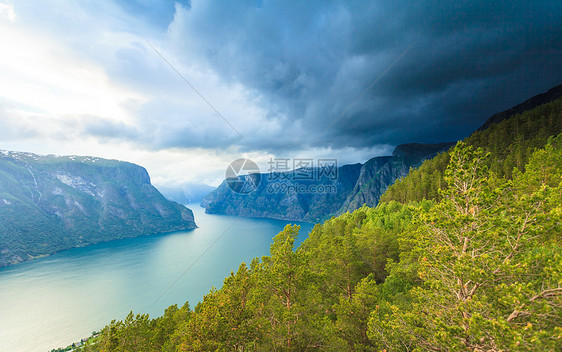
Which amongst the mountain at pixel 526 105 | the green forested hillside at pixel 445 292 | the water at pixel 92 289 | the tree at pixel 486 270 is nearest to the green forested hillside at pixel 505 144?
the green forested hillside at pixel 445 292

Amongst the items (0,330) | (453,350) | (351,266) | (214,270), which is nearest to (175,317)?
(351,266)

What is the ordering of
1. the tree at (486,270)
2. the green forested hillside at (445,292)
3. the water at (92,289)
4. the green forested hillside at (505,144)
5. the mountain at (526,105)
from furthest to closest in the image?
the mountain at (526,105) < the water at (92,289) < the green forested hillside at (505,144) < the green forested hillside at (445,292) < the tree at (486,270)

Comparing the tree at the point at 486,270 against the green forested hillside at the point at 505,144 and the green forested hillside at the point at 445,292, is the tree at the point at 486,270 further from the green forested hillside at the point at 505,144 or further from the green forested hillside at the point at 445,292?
the green forested hillside at the point at 505,144

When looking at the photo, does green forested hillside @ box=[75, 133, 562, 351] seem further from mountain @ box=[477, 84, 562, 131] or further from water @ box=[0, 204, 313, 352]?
mountain @ box=[477, 84, 562, 131]

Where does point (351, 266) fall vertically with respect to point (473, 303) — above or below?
below

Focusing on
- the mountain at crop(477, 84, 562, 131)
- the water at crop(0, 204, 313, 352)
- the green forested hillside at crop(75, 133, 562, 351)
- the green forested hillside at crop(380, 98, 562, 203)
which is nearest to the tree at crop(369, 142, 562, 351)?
the green forested hillside at crop(75, 133, 562, 351)

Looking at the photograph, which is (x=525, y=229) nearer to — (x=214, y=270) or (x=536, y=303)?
(x=536, y=303)

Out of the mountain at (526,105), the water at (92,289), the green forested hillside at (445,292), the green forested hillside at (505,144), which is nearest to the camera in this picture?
the green forested hillside at (445,292)
